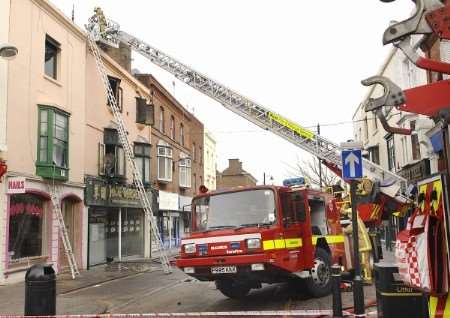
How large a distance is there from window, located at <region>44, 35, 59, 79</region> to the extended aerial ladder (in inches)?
112

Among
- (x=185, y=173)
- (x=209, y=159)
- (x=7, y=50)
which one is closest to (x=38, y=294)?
(x=7, y=50)

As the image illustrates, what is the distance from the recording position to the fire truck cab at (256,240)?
9531 mm

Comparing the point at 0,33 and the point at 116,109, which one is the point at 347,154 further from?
the point at 116,109

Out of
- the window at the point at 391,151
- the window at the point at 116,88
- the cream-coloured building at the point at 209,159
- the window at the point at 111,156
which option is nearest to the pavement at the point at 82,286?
the window at the point at 111,156

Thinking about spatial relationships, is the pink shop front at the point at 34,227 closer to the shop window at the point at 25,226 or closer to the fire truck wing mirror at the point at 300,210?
the shop window at the point at 25,226

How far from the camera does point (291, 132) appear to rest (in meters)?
19.8

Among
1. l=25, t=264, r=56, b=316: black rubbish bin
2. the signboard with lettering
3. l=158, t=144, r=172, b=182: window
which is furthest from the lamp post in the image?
l=158, t=144, r=172, b=182: window

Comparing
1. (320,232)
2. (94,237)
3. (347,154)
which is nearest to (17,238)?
(94,237)

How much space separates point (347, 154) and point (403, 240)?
14.0ft

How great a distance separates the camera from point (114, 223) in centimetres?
2355

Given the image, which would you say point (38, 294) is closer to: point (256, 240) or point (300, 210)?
point (256, 240)

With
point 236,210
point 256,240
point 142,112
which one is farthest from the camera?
point 142,112

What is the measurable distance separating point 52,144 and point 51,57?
347cm

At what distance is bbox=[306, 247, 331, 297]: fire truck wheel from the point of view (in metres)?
10.8
